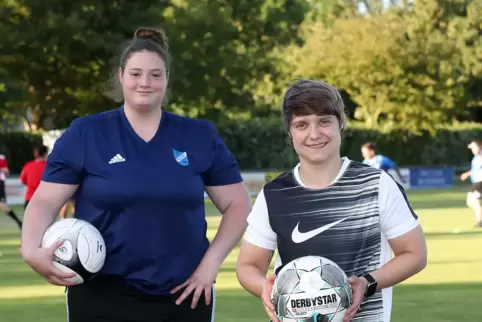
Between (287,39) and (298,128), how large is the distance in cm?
5900

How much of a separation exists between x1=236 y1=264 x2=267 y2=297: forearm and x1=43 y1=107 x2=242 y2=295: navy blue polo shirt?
66 cm

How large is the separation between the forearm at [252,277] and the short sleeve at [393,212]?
532mm

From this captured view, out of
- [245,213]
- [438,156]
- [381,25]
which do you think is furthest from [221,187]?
[381,25]

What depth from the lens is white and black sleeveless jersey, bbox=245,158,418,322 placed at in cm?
466

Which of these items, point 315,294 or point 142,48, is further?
point 142,48

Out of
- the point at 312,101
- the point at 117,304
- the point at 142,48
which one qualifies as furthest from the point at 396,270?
the point at 142,48

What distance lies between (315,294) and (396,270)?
38 cm

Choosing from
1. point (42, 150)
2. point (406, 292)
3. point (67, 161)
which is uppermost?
point (67, 161)

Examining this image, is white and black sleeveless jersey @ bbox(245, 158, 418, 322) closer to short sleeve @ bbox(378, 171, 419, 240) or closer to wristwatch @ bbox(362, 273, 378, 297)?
short sleeve @ bbox(378, 171, 419, 240)

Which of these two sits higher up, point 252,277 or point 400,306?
point 252,277

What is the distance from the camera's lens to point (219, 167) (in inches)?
226

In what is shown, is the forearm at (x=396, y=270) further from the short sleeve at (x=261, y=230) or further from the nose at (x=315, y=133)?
the nose at (x=315, y=133)

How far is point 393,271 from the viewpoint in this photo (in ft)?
15.0

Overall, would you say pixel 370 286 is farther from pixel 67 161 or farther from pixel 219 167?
pixel 67 161
